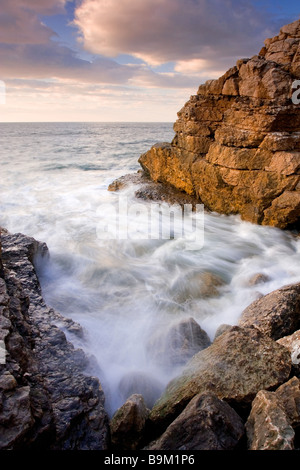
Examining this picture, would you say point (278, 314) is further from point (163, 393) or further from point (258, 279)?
point (258, 279)

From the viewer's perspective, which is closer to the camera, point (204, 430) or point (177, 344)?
point (204, 430)

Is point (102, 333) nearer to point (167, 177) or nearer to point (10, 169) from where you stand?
point (167, 177)

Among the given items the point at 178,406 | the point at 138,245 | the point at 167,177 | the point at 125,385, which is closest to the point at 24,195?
the point at 167,177

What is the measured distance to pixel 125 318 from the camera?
17.8 ft

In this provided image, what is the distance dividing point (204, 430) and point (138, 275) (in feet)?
15.8

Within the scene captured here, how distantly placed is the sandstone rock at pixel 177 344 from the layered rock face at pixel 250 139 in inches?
194

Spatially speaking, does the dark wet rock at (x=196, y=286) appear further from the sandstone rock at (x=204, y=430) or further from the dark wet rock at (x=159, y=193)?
the dark wet rock at (x=159, y=193)

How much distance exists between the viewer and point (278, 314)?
159 inches

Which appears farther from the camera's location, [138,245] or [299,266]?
[138,245]

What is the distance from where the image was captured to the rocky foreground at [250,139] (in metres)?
7.66

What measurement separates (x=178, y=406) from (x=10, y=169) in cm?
2129
